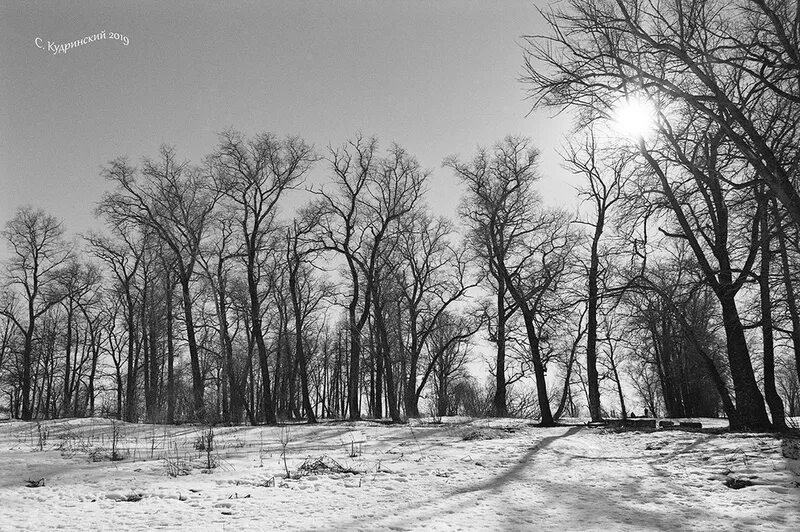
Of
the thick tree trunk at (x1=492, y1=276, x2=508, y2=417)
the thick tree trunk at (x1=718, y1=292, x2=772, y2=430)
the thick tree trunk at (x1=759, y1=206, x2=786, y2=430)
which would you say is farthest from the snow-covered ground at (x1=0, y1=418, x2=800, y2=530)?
the thick tree trunk at (x1=492, y1=276, x2=508, y2=417)

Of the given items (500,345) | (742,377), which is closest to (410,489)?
(742,377)

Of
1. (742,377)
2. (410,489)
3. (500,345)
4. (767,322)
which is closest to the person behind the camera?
(410,489)

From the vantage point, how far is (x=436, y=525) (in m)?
4.52

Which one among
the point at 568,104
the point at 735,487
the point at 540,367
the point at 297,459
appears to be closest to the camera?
the point at 735,487

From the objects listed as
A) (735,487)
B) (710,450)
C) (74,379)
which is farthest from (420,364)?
(735,487)

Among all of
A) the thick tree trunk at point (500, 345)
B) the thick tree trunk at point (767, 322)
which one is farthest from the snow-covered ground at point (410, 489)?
the thick tree trunk at point (500, 345)

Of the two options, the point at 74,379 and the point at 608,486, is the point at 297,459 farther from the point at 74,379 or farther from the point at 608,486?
the point at 74,379

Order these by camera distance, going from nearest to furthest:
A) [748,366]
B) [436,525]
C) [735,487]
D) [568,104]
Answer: [436,525], [735,487], [568,104], [748,366]

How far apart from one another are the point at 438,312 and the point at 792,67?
20.9 meters

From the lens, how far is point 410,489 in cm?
602

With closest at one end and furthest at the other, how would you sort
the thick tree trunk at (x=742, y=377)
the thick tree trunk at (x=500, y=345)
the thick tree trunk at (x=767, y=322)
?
the thick tree trunk at (x=767, y=322) < the thick tree trunk at (x=742, y=377) < the thick tree trunk at (x=500, y=345)

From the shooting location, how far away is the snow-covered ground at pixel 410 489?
4.63 meters

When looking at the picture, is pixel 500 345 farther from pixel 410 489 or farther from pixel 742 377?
pixel 410 489

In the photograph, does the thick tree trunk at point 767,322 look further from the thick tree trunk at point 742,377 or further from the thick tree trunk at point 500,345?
the thick tree trunk at point 500,345
